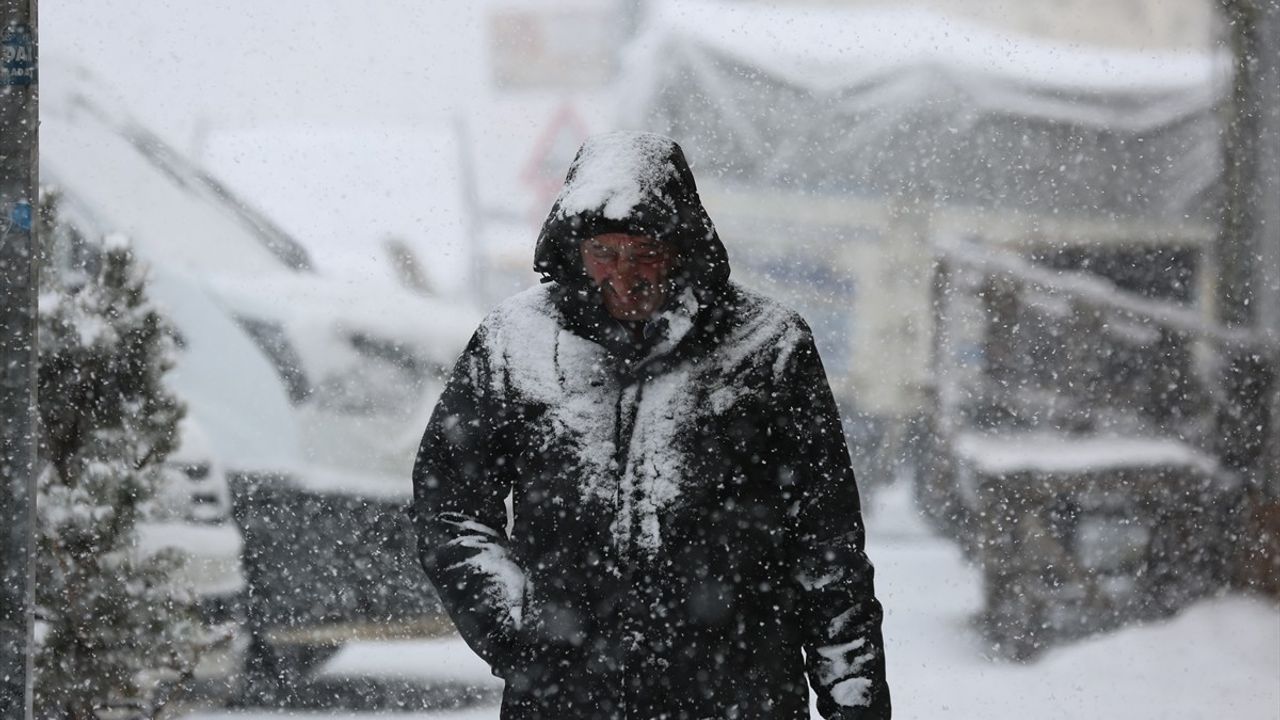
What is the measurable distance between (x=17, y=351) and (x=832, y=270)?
238 inches

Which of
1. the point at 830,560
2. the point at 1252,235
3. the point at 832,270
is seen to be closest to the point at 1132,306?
the point at 1252,235

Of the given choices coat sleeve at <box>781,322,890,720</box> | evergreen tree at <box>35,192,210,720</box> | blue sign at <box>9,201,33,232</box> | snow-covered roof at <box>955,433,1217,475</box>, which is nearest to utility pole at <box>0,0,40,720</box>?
blue sign at <box>9,201,33,232</box>

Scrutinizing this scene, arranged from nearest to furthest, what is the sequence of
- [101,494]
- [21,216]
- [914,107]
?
[21,216], [101,494], [914,107]

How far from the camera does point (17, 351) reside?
2.58 meters

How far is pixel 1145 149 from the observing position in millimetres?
7578

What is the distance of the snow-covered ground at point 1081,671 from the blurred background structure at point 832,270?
19 millimetres

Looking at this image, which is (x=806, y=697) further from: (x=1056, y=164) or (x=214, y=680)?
(x=1056, y=164)

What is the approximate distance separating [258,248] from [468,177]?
2.34 metres

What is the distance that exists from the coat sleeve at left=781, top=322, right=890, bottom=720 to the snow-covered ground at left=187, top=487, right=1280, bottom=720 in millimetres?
3008

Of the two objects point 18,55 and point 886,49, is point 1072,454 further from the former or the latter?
point 18,55

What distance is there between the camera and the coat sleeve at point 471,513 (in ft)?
6.75

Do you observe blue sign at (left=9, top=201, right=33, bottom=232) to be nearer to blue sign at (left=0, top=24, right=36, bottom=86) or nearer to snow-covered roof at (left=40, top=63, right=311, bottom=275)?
blue sign at (left=0, top=24, right=36, bottom=86)

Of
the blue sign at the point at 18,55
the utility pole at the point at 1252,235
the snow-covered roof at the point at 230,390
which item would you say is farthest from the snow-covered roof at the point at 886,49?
the blue sign at the point at 18,55

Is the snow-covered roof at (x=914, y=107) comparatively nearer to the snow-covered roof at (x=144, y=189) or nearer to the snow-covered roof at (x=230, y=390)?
the snow-covered roof at (x=144, y=189)
